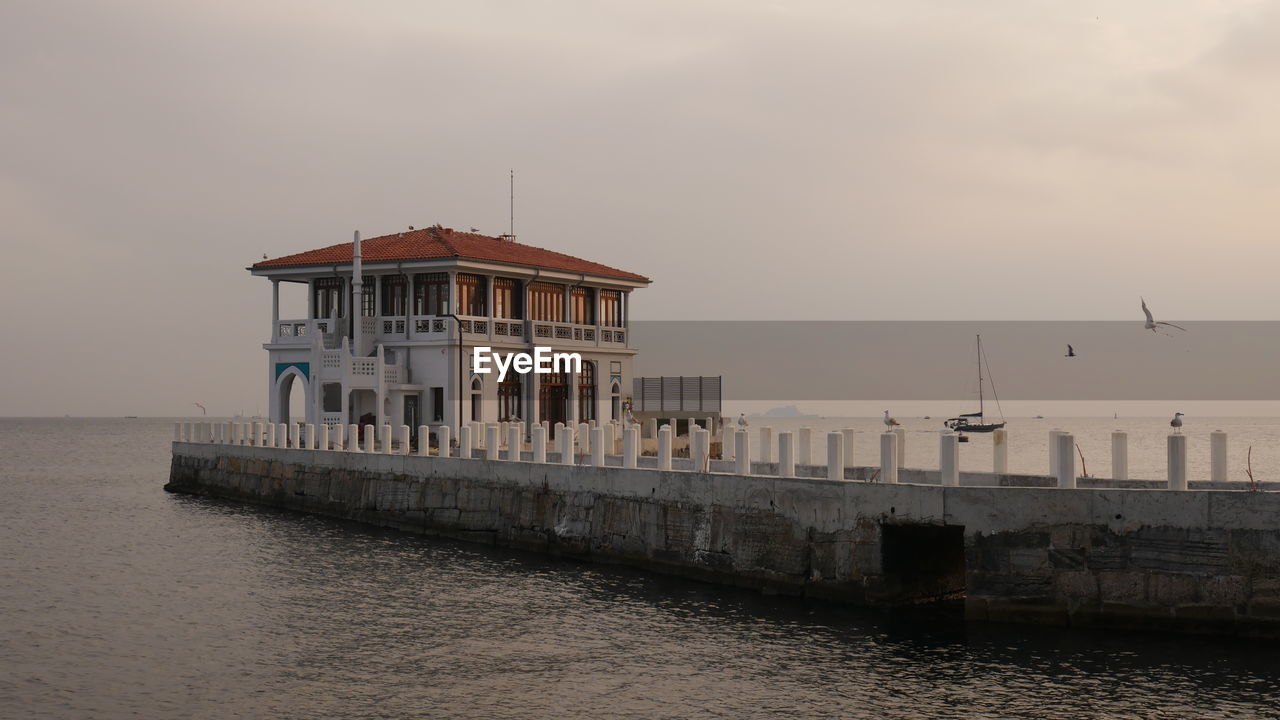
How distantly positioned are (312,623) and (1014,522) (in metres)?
11.3

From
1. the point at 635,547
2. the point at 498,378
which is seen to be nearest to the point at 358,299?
the point at 498,378

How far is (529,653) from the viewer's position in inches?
716

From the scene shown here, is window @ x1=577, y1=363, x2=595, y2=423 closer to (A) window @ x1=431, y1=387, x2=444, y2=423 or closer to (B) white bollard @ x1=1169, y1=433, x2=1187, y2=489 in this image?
(A) window @ x1=431, y1=387, x2=444, y2=423

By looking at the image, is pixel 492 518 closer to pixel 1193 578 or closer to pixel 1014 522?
pixel 1014 522

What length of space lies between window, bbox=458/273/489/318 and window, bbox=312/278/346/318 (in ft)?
17.3

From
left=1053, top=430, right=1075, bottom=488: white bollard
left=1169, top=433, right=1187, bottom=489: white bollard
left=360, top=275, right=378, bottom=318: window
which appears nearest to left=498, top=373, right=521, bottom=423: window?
left=360, top=275, right=378, bottom=318: window

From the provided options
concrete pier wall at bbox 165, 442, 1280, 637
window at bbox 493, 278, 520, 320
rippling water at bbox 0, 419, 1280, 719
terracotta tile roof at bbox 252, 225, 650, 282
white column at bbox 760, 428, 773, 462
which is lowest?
rippling water at bbox 0, 419, 1280, 719

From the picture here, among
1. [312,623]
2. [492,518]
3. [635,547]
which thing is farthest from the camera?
[492,518]

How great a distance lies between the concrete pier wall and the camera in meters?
17.1

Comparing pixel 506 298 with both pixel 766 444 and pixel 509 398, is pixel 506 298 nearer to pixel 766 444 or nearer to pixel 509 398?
pixel 509 398

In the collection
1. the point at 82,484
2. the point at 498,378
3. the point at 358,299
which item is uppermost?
the point at 358,299

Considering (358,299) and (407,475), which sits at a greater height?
(358,299)

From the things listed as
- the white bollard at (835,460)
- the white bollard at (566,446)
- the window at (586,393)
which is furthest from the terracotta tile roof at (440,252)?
the white bollard at (835,460)

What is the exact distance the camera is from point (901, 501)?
19406 mm
